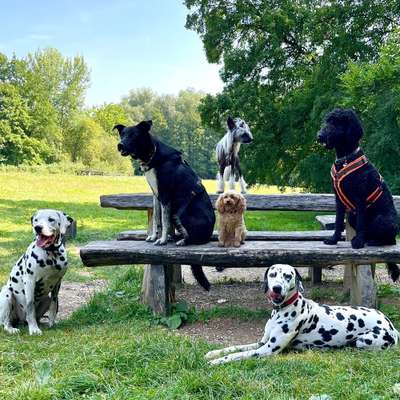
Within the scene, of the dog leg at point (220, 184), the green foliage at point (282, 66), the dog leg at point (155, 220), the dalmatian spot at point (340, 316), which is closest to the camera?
the dalmatian spot at point (340, 316)

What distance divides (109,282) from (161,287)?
8.82 feet

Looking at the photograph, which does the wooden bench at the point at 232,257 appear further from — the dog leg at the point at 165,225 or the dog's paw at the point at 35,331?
the dog's paw at the point at 35,331

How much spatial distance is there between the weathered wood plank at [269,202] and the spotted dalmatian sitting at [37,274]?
1431mm

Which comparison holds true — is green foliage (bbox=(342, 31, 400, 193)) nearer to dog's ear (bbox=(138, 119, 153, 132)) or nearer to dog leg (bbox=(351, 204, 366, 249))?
dog leg (bbox=(351, 204, 366, 249))

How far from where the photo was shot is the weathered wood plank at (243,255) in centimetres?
517

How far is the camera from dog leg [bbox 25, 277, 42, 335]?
516cm

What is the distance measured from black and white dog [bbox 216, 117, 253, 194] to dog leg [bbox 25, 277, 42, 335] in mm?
2832

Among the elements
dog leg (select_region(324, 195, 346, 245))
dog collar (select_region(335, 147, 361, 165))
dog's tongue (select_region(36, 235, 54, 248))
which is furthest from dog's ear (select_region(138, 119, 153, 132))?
dog leg (select_region(324, 195, 346, 245))

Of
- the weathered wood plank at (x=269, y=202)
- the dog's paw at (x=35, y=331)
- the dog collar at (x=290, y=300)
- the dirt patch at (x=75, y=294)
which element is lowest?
the dirt patch at (x=75, y=294)

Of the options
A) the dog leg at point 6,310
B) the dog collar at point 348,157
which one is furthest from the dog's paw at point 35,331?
the dog collar at point 348,157

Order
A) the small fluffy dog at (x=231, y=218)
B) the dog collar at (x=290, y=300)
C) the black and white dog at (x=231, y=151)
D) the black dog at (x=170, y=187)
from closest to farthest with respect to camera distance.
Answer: the dog collar at (x=290, y=300), the black dog at (x=170, y=187), the small fluffy dog at (x=231, y=218), the black and white dog at (x=231, y=151)

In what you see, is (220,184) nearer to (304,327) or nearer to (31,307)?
(304,327)

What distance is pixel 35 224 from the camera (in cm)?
505

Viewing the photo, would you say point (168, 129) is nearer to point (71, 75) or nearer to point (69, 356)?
point (71, 75)
